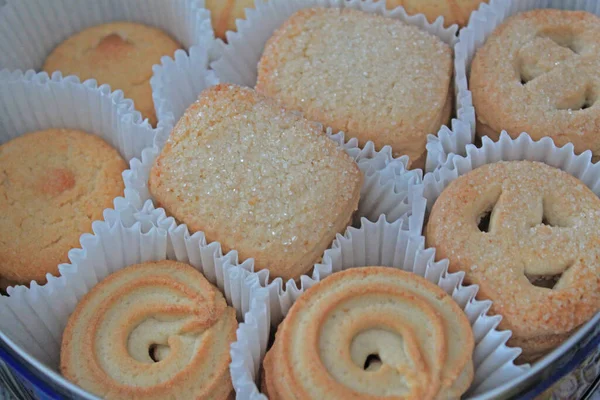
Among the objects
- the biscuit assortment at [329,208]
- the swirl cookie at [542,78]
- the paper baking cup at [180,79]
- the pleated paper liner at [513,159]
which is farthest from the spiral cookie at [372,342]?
the paper baking cup at [180,79]

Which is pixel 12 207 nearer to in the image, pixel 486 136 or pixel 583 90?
pixel 486 136

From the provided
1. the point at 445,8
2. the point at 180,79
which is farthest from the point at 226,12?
the point at 445,8

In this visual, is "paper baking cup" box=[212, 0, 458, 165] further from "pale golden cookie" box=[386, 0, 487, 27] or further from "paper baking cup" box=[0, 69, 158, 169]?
"paper baking cup" box=[0, 69, 158, 169]

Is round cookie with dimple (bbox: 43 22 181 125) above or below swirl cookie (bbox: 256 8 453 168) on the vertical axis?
below

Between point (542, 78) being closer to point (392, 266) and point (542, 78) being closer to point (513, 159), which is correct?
point (513, 159)

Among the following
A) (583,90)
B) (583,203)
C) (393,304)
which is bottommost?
(393,304)

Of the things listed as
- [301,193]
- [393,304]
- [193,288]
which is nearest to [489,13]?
[301,193]

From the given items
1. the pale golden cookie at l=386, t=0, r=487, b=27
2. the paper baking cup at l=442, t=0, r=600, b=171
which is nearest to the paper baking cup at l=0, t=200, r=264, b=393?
the paper baking cup at l=442, t=0, r=600, b=171
